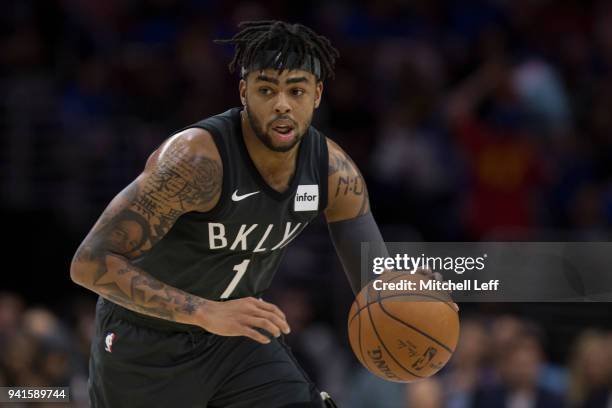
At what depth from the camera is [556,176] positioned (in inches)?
417

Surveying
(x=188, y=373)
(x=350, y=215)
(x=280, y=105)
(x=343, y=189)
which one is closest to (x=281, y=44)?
(x=280, y=105)

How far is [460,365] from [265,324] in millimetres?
4625

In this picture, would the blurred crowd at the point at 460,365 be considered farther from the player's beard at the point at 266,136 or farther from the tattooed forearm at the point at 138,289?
the player's beard at the point at 266,136

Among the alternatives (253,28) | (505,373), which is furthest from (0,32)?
(253,28)

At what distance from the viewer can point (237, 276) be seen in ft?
16.8

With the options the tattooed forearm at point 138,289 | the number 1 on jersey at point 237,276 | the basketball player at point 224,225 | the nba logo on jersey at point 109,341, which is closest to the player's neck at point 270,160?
the basketball player at point 224,225

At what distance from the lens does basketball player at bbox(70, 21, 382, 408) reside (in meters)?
4.78

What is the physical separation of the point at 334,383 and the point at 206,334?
4.56 m

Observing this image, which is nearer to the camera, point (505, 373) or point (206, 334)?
point (206, 334)

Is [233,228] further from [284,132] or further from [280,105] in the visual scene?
[280,105]

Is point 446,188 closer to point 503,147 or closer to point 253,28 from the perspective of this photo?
point 503,147

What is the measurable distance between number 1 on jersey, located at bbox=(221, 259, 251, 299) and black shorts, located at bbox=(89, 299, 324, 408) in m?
0.21

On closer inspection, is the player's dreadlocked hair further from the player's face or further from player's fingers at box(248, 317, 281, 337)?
player's fingers at box(248, 317, 281, 337)

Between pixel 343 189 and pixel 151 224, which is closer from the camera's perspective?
pixel 151 224
